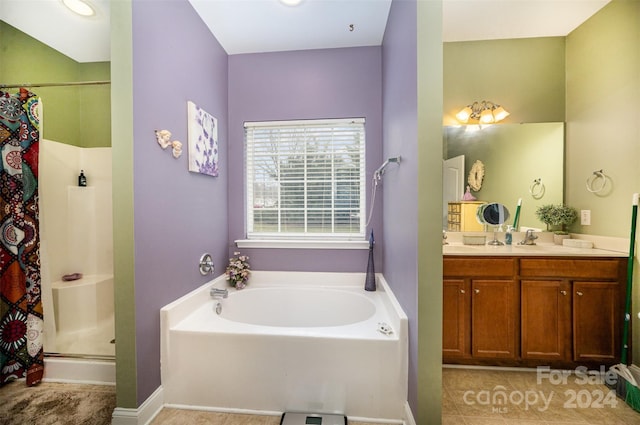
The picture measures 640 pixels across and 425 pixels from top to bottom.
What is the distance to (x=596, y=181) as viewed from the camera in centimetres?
Result: 193

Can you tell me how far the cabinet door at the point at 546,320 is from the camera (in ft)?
5.70

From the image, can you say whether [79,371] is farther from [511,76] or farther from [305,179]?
[511,76]

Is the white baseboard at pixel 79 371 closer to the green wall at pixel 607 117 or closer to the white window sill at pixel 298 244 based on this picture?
the white window sill at pixel 298 244

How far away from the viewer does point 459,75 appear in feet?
7.35

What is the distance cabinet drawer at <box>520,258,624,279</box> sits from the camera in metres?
1.71

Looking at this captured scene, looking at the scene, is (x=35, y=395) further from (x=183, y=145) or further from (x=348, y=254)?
(x=348, y=254)

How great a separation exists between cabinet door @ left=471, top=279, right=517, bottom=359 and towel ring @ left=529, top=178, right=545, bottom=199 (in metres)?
0.99

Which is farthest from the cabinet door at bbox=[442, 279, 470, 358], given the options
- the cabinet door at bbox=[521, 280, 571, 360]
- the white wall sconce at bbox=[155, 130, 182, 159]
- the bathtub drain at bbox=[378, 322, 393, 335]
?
the white wall sconce at bbox=[155, 130, 182, 159]

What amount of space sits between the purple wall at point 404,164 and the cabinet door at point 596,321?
4.43 ft

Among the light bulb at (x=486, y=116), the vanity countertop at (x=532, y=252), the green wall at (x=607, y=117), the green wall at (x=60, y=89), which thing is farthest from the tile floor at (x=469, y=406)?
the light bulb at (x=486, y=116)

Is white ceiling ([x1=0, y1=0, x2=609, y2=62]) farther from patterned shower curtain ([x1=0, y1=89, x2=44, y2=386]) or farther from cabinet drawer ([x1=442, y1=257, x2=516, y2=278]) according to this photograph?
cabinet drawer ([x1=442, y1=257, x2=516, y2=278])

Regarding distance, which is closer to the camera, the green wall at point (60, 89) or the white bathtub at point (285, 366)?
the white bathtub at point (285, 366)

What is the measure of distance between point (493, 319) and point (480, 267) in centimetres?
39

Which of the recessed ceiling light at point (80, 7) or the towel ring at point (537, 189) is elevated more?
the recessed ceiling light at point (80, 7)
